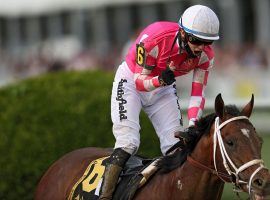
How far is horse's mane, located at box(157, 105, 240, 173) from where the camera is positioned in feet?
18.8

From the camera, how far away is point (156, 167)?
20.2 ft

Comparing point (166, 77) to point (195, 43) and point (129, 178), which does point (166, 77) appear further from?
point (129, 178)

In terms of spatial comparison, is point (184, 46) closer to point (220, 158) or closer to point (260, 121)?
point (220, 158)

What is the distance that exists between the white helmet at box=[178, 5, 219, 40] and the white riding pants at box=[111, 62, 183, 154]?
31.0 inches

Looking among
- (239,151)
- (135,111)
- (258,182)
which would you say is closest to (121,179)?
(135,111)

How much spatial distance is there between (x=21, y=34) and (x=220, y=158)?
20.1m

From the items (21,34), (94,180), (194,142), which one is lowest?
(21,34)

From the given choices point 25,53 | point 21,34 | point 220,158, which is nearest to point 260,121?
point 220,158

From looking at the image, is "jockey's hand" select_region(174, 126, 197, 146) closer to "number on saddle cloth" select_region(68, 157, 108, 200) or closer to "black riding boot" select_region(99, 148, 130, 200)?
"black riding boot" select_region(99, 148, 130, 200)

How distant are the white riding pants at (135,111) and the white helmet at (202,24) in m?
0.79

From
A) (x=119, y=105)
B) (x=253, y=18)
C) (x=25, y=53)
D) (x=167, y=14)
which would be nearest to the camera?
(x=119, y=105)

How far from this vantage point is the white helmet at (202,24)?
5984mm

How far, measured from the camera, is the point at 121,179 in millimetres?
6414

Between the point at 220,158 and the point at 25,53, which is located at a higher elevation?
the point at 220,158
